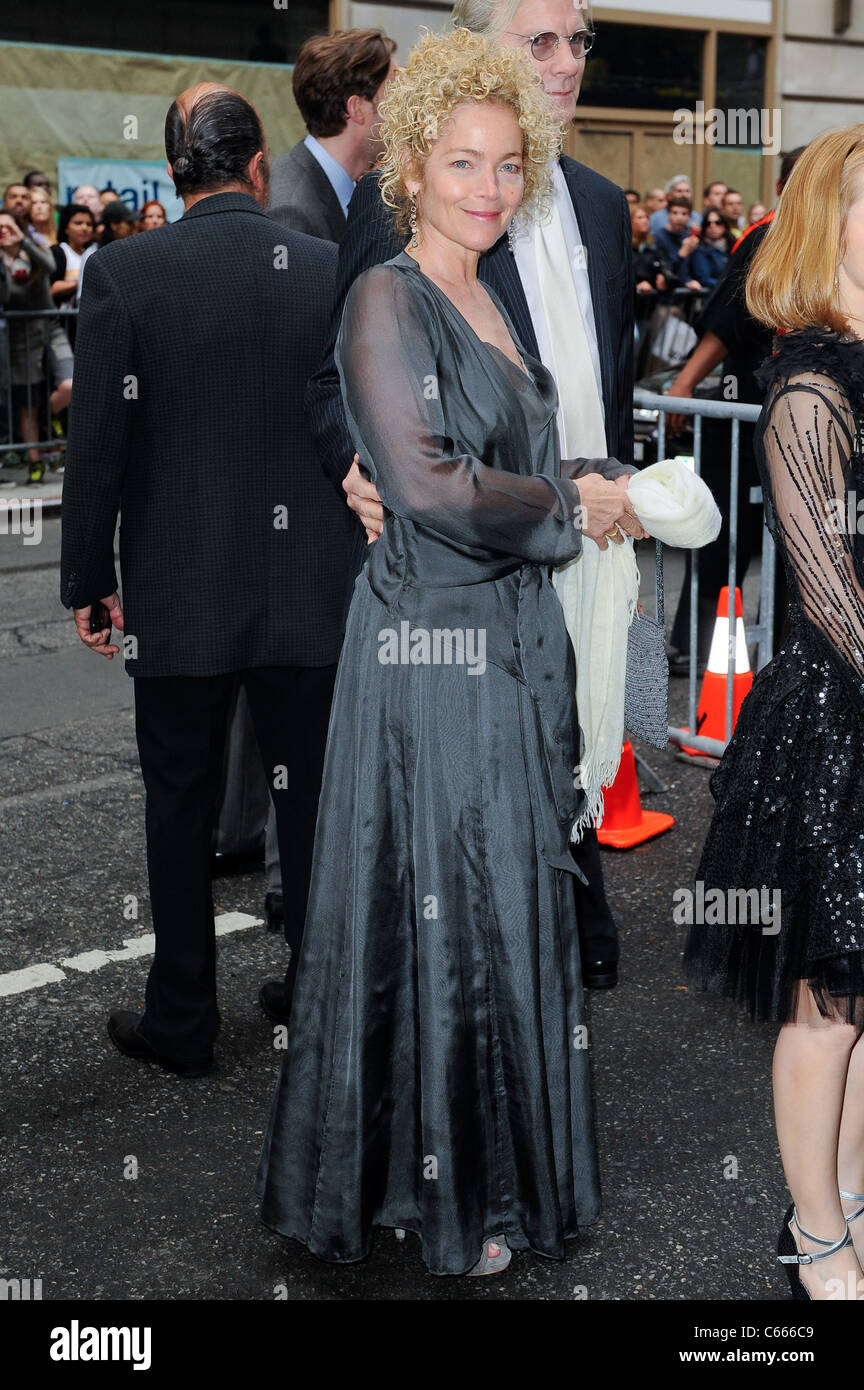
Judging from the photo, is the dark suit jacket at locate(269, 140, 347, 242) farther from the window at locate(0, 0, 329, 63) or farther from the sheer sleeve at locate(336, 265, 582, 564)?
the window at locate(0, 0, 329, 63)

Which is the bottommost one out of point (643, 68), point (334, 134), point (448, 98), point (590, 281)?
point (590, 281)

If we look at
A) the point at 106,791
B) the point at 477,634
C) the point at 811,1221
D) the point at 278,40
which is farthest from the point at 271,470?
the point at 278,40

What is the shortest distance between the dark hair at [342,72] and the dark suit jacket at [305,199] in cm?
14

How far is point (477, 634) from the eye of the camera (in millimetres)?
3049

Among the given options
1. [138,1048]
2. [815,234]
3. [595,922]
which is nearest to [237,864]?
[138,1048]

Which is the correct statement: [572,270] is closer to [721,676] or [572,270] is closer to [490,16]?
[490,16]

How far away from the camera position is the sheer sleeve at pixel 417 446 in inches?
113

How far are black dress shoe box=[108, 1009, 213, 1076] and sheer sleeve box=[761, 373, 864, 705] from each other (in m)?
1.97

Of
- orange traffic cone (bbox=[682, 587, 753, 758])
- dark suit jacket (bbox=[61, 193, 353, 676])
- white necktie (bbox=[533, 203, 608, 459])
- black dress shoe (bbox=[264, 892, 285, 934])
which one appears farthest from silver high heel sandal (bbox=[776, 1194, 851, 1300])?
orange traffic cone (bbox=[682, 587, 753, 758])

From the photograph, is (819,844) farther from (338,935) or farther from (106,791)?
(106,791)

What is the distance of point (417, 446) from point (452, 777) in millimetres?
601

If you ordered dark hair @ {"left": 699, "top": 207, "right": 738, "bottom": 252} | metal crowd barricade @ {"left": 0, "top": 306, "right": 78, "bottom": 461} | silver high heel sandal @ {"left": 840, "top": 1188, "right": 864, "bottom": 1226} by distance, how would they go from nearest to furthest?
silver high heel sandal @ {"left": 840, "top": 1188, "right": 864, "bottom": 1226}
metal crowd barricade @ {"left": 0, "top": 306, "right": 78, "bottom": 461}
dark hair @ {"left": 699, "top": 207, "right": 738, "bottom": 252}

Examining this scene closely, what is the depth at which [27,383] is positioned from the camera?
39.4ft

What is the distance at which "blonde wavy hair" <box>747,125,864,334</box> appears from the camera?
2822 mm
